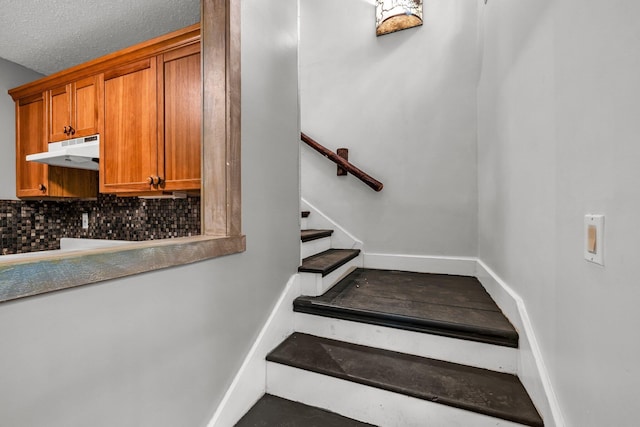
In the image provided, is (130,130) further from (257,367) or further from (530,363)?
(530,363)

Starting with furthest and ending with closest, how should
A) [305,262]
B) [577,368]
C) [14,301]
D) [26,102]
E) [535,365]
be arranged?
1. [26,102]
2. [305,262]
3. [535,365]
4. [577,368]
5. [14,301]

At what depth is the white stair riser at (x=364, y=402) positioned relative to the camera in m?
1.00

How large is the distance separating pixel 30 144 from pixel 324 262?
2.77 metres

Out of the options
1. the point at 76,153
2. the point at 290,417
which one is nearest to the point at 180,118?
the point at 76,153

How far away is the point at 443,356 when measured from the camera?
125 cm

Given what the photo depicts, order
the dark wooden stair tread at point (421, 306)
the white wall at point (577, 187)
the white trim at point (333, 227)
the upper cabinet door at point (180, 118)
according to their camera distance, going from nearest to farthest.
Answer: the white wall at point (577, 187) → the dark wooden stair tread at point (421, 306) → the upper cabinet door at point (180, 118) → the white trim at point (333, 227)

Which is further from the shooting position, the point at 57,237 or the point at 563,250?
the point at 57,237

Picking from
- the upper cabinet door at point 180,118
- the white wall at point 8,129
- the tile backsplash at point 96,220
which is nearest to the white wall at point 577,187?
the upper cabinet door at point 180,118

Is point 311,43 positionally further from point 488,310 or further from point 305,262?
point 488,310

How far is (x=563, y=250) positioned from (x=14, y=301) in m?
1.39

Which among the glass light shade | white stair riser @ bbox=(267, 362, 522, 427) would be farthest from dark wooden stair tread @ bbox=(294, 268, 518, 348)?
the glass light shade

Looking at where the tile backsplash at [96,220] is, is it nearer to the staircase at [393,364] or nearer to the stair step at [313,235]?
the stair step at [313,235]

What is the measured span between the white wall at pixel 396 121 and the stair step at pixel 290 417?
1467 mm

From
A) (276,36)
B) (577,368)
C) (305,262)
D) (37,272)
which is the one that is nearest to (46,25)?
(276,36)
